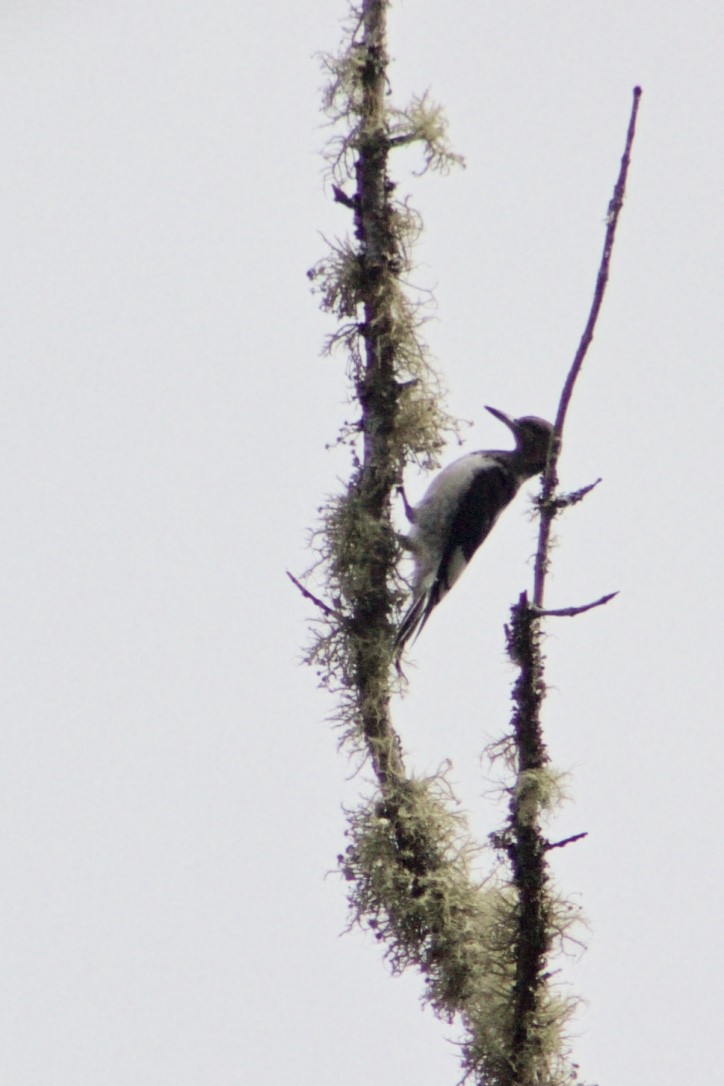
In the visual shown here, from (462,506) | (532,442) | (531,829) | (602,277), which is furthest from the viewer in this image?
(532,442)

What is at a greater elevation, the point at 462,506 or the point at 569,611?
the point at 462,506

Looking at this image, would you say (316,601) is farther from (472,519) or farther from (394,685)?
(472,519)

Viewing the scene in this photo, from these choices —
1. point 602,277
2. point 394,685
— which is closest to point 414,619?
point 394,685

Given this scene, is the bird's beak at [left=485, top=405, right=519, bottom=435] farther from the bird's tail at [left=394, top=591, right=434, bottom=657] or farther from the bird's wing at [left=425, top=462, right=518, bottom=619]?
the bird's tail at [left=394, top=591, right=434, bottom=657]

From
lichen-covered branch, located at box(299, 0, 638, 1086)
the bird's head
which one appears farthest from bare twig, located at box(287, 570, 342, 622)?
the bird's head

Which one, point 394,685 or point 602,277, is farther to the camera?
point 394,685

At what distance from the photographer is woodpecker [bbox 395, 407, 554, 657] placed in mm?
5891

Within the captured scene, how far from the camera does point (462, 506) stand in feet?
21.3

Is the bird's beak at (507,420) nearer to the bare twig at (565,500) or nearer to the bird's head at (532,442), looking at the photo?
the bird's head at (532,442)

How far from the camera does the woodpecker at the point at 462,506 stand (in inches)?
232

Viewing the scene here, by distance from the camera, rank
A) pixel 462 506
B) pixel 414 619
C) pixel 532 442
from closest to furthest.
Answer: pixel 414 619 → pixel 462 506 → pixel 532 442

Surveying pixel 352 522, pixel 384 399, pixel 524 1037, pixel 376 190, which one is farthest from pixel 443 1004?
pixel 376 190

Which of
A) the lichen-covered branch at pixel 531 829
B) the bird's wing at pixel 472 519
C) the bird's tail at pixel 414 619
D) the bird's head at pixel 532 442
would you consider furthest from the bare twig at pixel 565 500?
the bird's head at pixel 532 442

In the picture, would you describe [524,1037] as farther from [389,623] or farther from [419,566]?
[419,566]
